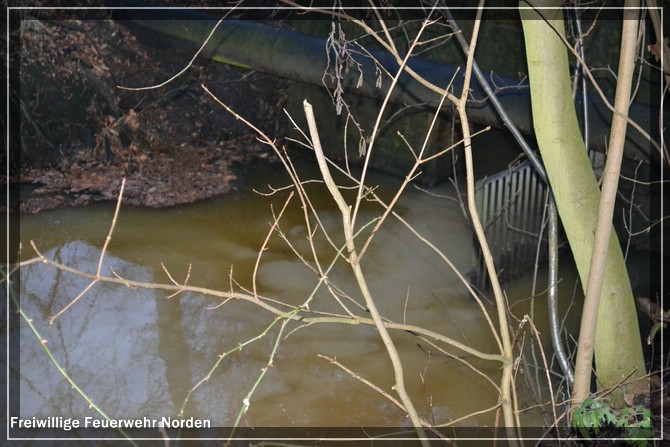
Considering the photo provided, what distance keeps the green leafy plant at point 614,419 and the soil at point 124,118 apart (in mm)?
6502

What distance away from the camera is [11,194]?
9.95 meters

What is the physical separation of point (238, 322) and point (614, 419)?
4.08 meters

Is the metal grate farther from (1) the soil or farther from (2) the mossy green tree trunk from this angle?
(1) the soil

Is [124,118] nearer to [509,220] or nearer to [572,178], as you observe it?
[509,220]

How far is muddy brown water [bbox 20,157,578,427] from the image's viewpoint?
21.3ft

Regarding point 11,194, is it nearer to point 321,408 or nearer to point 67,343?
point 67,343

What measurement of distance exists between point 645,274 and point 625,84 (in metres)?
5.01

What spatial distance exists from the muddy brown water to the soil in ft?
2.38

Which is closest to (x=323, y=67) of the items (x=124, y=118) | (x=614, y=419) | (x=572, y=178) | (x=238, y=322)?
(x=238, y=322)

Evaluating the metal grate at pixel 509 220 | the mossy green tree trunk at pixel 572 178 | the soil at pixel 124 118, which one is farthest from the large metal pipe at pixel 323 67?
the mossy green tree trunk at pixel 572 178

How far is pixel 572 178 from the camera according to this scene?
16.4 ft

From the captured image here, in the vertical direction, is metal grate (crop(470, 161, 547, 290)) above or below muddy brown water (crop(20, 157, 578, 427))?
above

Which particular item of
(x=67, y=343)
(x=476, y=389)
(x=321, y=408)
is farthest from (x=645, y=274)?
(x=67, y=343)

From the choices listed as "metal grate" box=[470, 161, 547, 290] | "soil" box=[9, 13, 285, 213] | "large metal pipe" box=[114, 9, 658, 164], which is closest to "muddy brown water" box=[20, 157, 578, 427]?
"metal grate" box=[470, 161, 547, 290]
